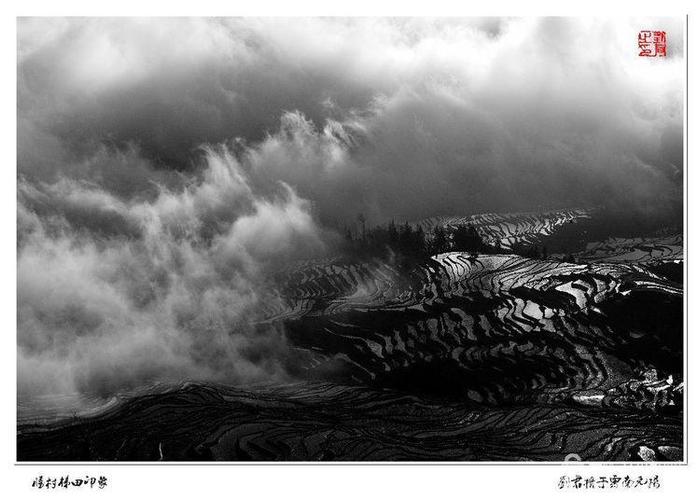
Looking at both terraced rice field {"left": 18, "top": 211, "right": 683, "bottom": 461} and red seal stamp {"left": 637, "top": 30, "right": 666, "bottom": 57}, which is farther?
red seal stamp {"left": 637, "top": 30, "right": 666, "bottom": 57}

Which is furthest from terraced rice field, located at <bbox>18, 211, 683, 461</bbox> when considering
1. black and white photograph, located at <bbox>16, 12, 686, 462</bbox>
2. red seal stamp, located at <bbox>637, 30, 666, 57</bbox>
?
red seal stamp, located at <bbox>637, 30, 666, 57</bbox>

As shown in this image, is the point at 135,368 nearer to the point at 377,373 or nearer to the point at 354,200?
the point at 377,373

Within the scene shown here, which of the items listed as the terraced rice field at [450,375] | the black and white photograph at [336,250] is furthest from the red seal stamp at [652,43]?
the terraced rice field at [450,375]

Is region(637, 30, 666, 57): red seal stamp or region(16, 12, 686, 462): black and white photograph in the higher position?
region(637, 30, 666, 57): red seal stamp

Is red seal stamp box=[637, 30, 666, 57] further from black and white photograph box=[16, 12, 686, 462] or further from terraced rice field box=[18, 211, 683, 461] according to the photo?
terraced rice field box=[18, 211, 683, 461]

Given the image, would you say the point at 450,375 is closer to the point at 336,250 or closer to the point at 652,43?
the point at 336,250

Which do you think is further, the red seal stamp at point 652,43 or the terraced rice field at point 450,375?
the red seal stamp at point 652,43

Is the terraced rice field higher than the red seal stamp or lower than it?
lower

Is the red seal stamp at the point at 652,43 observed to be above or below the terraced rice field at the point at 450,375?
above

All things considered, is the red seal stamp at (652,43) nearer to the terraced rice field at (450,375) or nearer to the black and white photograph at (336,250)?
the black and white photograph at (336,250)

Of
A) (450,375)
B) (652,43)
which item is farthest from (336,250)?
(652,43)

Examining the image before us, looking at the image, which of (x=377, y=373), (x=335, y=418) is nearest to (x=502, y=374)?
(x=377, y=373)
